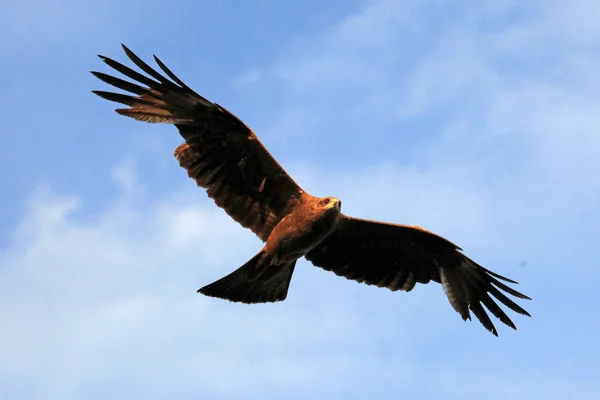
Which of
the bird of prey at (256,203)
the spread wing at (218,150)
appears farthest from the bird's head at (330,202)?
the spread wing at (218,150)

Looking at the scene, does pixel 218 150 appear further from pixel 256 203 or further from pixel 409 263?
pixel 409 263

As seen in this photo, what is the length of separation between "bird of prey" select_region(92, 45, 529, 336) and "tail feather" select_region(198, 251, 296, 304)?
1 centimetres

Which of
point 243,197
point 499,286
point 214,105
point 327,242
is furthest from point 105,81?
point 499,286

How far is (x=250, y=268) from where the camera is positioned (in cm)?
1332

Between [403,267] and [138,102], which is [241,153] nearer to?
[138,102]

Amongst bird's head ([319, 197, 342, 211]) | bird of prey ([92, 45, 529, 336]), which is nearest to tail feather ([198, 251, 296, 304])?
bird of prey ([92, 45, 529, 336])

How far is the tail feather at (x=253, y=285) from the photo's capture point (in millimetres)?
13312

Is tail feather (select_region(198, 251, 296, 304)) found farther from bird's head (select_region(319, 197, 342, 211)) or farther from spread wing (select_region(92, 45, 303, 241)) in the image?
bird's head (select_region(319, 197, 342, 211))

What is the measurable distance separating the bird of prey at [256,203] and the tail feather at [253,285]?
1cm

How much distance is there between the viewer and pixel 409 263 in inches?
584

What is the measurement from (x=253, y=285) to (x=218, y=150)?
170 centimetres

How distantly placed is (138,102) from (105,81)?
18.9 inches

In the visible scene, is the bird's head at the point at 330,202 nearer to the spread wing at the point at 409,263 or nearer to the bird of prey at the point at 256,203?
the bird of prey at the point at 256,203

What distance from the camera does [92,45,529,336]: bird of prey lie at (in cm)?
1318
